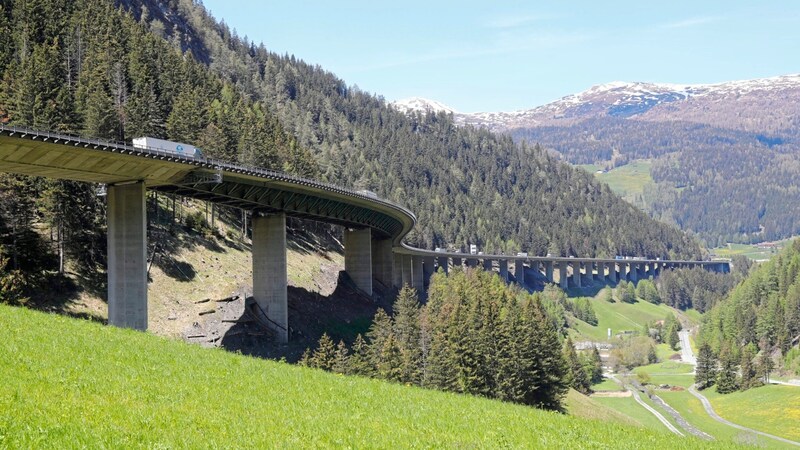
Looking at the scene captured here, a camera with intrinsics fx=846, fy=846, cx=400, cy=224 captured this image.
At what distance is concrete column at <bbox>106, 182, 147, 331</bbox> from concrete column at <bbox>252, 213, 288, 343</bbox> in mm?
19850

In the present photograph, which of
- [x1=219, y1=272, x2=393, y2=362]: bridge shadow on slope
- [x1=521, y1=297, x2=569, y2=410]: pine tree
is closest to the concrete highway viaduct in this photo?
[x1=219, y1=272, x2=393, y2=362]: bridge shadow on slope

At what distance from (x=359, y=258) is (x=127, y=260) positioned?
5777 cm

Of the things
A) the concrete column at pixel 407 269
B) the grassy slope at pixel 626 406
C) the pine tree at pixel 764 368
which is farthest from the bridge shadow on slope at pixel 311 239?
the pine tree at pixel 764 368

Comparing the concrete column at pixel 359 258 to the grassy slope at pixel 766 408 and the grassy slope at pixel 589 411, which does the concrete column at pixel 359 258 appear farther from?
the grassy slope at pixel 766 408

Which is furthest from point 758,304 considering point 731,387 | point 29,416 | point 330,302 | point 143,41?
point 29,416

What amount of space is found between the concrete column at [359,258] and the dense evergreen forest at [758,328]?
53.2 m

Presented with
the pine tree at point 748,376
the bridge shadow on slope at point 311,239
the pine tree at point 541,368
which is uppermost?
the bridge shadow on slope at point 311,239

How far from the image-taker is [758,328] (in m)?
159

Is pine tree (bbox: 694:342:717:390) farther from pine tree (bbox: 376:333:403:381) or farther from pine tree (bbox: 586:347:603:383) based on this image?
pine tree (bbox: 376:333:403:381)

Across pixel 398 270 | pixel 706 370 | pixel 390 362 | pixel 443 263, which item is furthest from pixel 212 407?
pixel 443 263

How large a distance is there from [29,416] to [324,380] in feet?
42.1

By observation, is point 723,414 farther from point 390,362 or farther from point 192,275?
point 192,275

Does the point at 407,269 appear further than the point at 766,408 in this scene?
Yes

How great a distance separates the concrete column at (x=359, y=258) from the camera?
116188mm
